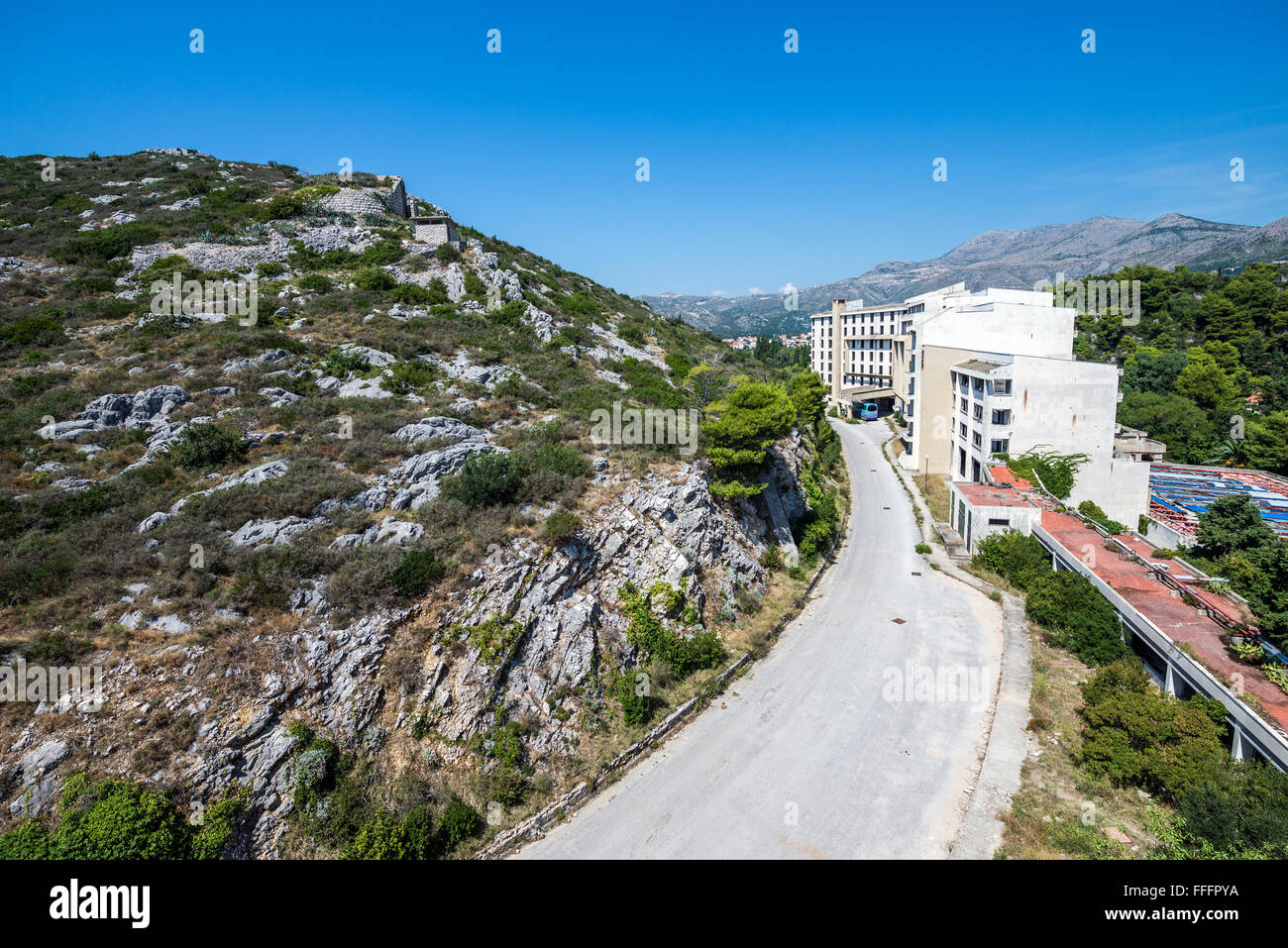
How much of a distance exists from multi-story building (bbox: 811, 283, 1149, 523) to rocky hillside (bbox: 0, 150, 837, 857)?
14.0 meters

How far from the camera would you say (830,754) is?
17109 millimetres

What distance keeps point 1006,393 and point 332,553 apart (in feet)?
129

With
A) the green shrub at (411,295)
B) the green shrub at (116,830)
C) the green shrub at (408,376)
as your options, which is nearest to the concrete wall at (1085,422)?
the green shrub at (408,376)

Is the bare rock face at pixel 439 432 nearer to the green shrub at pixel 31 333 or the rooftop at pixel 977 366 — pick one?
the green shrub at pixel 31 333

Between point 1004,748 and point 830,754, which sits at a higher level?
point 1004,748

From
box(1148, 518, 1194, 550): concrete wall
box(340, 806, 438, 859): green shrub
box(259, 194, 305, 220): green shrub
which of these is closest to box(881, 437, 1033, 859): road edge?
box(1148, 518, 1194, 550): concrete wall

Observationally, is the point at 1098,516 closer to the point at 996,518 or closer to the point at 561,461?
the point at 996,518

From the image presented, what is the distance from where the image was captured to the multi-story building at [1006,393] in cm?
3459

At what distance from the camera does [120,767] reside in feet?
38.5

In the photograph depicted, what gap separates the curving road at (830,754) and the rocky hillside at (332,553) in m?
1.82

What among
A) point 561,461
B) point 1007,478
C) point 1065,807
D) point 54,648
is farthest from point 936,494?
point 54,648
